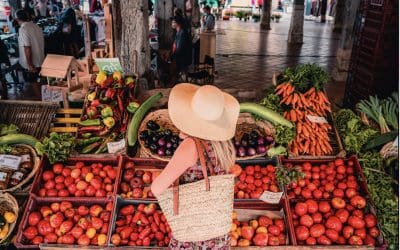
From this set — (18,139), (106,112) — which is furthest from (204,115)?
(18,139)

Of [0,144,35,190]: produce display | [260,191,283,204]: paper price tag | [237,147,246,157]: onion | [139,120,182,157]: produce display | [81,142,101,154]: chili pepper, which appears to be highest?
[139,120,182,157]: produce display

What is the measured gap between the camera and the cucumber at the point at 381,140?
3434mm

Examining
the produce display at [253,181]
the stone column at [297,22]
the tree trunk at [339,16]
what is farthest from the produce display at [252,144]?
the tree trunk at [339,16]

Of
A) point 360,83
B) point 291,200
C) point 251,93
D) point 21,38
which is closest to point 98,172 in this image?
point 291,200

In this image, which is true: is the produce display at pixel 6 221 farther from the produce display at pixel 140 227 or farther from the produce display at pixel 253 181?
the produce display at pixel 253 181

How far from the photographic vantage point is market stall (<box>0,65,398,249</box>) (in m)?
3.08

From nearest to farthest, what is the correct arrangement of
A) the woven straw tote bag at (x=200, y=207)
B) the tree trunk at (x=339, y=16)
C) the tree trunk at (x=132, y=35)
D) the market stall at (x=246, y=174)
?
the woven straw tote bag at (x=200, y=207) → the market stall at (x=246, y=174) → the tree trunk at (x=132, y=35) → the tree trunk at (x=339, y=16)

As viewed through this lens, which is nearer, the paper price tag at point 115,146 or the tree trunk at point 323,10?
the paper price tag at point 115,146

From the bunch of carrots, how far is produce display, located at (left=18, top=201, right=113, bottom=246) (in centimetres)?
200

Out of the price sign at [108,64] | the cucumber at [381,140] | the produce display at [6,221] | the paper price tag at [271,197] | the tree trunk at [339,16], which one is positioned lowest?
the produce display at [6,221]

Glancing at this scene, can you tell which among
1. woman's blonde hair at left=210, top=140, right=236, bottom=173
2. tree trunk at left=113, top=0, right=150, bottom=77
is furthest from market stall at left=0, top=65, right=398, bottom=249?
woman's blonde hair at left=210, top=140, right=236, bottom=173

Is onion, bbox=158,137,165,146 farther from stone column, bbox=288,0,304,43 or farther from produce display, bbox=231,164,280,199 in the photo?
stone column, bbox=288,0,304,43

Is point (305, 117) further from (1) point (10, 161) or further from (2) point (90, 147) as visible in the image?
(1) point (10, 161)

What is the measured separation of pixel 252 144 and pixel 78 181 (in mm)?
1686
